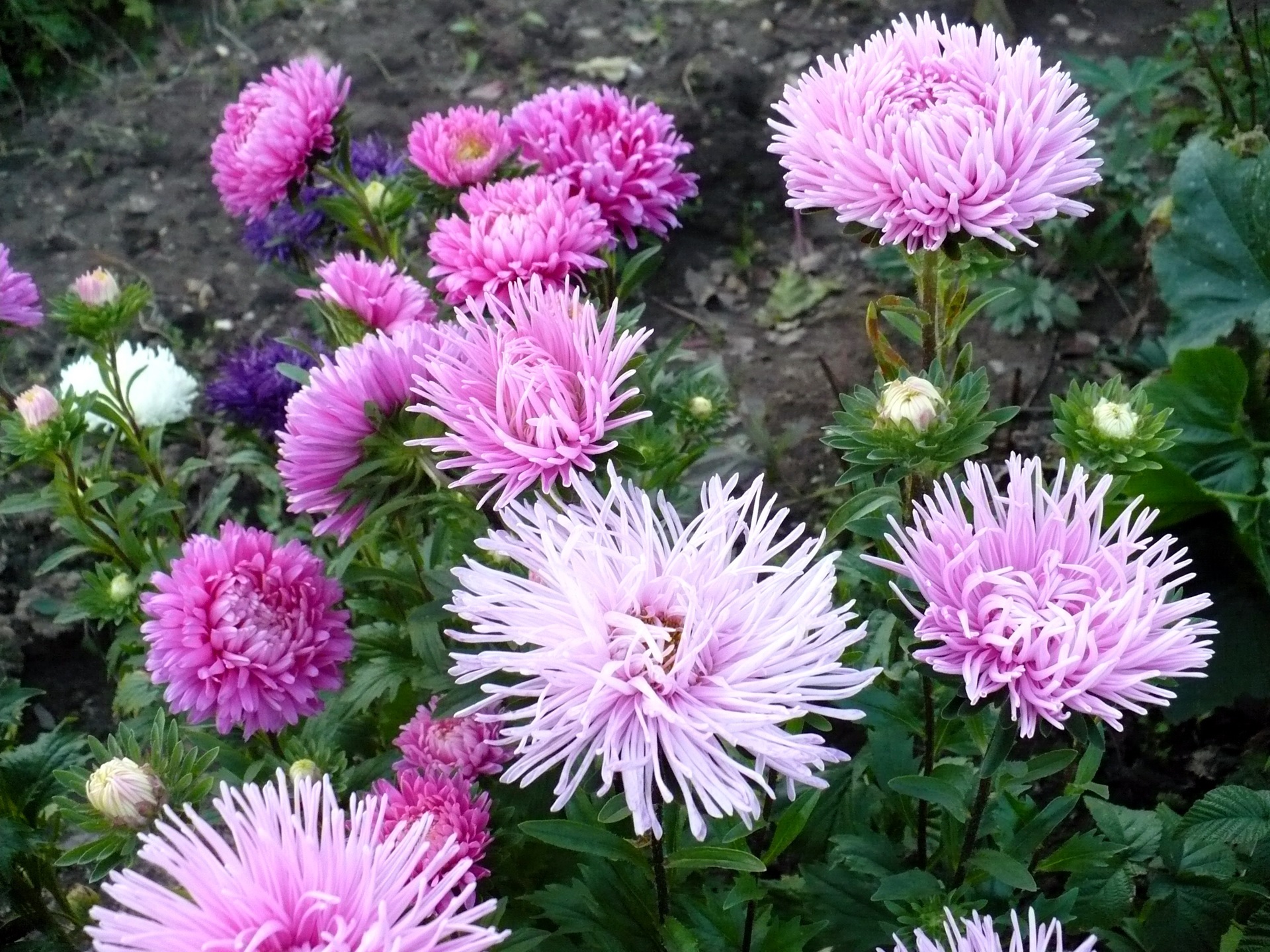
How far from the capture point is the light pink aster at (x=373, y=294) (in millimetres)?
1542

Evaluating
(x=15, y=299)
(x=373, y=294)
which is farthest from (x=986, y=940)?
(x=15, y=299)

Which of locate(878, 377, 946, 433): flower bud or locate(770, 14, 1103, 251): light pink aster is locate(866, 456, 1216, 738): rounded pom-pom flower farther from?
locate(770, 14, 1103, 251): light pink aster

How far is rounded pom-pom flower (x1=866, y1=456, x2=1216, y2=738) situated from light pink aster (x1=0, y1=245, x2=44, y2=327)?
153 cm

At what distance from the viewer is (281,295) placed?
10.6ft

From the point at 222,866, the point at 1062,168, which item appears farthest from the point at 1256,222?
the point at 222,866

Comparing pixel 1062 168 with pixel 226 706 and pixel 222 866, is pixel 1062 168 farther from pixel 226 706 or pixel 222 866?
pixel 226 706

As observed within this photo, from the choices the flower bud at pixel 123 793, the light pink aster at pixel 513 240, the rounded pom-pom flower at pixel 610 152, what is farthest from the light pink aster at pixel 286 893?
the rounded pom-pom flower at pixel 610 152

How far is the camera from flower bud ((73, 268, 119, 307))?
1.79 metres

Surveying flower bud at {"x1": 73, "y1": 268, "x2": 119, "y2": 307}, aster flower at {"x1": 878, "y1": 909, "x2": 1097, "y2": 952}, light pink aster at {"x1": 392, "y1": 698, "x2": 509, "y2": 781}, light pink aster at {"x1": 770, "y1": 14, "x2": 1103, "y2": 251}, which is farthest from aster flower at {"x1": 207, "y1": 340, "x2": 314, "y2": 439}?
aster flower at {"x1": 878, "y1": 909, "x2": 1097, "y2": 952}

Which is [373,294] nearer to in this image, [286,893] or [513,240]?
[513,240]

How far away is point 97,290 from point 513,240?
2.92 feet

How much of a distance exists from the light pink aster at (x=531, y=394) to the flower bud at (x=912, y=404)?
0.27 metres

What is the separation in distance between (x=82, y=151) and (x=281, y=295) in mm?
1126

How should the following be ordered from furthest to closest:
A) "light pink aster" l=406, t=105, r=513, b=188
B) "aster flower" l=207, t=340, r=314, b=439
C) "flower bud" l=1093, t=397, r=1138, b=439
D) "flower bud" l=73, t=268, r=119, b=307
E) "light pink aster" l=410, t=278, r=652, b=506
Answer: "aster flower" l=207, t=340, r=314, b=439
"flower bud" l=73, t=268, r=119, b=307
"light pink aster" l=406, t=105, r=513, b=188
"flower bud" l=1093, t=397, r=1138, b=439
"light pink aster" l=410, t=278, r=652, b=506
